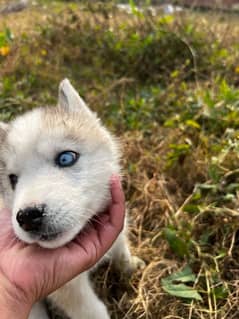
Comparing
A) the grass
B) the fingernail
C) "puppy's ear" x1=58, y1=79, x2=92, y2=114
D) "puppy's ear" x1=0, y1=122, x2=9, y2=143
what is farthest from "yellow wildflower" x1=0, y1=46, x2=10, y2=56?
the fingernail

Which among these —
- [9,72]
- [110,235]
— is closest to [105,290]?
[110,235]

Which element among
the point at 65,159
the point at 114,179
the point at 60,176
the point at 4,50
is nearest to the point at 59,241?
the point at 60,176

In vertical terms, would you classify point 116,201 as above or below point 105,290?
above

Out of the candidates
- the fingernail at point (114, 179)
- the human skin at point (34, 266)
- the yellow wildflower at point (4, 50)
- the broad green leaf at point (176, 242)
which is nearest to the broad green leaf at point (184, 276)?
the broad green leaf at point (176, 242)

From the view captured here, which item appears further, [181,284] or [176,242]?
[176,242]

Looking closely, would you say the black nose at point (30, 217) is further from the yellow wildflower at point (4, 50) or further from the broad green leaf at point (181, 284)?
the yellow wildflower at point (4, 50)

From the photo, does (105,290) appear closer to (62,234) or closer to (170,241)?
(170,241)

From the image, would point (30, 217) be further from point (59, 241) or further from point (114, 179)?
point (114, 179)

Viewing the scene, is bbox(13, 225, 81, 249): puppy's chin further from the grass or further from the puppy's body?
the grass
